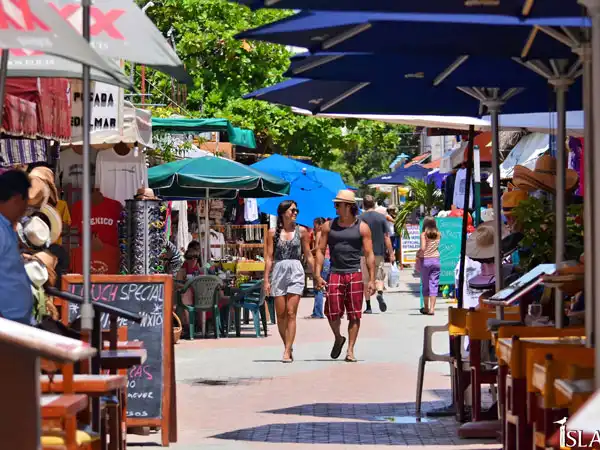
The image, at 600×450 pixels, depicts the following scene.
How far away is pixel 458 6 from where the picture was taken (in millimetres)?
7004

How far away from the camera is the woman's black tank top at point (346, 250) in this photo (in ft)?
51.8

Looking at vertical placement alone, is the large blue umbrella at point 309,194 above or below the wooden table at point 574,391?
above

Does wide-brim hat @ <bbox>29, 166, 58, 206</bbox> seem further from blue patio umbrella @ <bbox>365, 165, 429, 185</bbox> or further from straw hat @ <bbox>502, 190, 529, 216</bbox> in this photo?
blue patio umbrella @ <bbox>365, 165, 429, 185</bbox>

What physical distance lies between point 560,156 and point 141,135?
324 inches

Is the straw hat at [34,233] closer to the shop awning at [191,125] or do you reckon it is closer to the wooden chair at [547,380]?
the wooden chair at [547,380]

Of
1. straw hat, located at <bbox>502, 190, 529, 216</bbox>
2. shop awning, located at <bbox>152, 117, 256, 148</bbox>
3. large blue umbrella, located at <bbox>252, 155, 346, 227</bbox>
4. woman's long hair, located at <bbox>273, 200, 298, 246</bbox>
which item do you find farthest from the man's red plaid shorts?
large blue umbrella, located at <bbox>252, 155, 346, 227</bbox>

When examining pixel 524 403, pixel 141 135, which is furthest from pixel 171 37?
pixel 524 403

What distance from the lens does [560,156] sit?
8.68m

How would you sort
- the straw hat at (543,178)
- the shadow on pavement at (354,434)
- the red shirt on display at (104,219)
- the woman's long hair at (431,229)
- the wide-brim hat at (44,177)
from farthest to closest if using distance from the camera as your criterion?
the woman's long hair at (431,229)
the red shirt on display at (104,219)
the wide-brim hat at (44,177)
the shadow on pavement at (354,434)
the straw hat at (543,178)

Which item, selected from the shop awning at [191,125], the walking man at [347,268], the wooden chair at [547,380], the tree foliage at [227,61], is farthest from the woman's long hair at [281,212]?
the tree foliage at [227,61]

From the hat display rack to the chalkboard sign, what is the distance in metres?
5.14

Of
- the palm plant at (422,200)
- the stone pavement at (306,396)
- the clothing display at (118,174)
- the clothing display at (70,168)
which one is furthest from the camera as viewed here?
the palm plant at (422,200)

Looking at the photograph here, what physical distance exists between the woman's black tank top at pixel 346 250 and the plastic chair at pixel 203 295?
3.66 meters

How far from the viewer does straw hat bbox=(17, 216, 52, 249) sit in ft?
30.8
